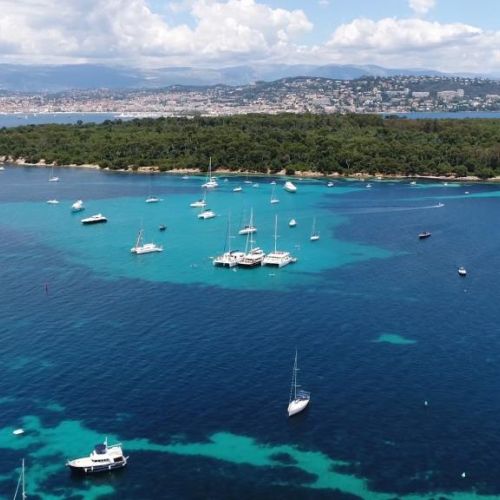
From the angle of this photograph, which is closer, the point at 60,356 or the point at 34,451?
the point at 34,451

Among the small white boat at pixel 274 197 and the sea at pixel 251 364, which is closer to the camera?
the sea at pixel 251 364

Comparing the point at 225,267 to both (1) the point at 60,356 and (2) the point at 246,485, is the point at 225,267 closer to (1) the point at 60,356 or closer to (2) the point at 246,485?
(1) the point at 60,356

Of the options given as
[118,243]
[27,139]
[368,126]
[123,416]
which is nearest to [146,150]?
[27,139]

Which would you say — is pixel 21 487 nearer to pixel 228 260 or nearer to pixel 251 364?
pixel 251 364

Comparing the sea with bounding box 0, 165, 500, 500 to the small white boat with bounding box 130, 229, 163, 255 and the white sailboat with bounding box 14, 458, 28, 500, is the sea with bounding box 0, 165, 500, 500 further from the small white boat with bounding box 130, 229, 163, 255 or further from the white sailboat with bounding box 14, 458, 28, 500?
the small white boat with bounding box 130, 229, 163, 255

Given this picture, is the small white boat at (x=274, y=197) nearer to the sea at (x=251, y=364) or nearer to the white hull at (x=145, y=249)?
the sea at (x=251, y=364)

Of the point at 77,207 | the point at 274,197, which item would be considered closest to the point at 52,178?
the point at 77,207

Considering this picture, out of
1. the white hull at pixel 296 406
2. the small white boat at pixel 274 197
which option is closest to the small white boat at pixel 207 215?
the small white boat at pixel 274 197
